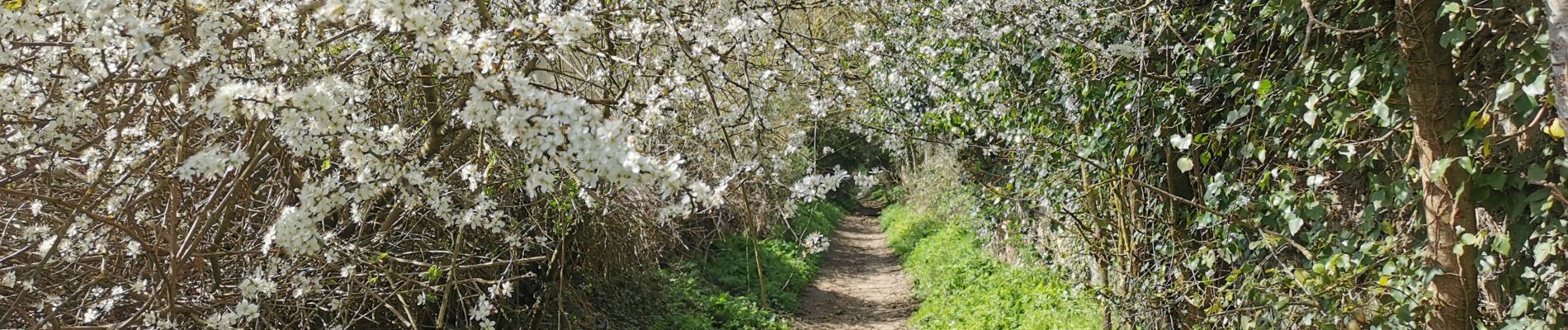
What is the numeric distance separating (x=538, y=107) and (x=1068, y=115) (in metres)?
3.29

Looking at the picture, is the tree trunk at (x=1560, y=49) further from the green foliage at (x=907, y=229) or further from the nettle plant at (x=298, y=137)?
the green foliage at (x=907, y=229)

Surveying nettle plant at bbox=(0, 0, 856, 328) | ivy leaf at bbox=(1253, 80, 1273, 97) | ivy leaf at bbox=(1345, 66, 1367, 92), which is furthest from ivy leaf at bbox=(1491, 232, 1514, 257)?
nettle plant at bbox=(0, 0, 856, 328)

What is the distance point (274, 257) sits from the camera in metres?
2.91

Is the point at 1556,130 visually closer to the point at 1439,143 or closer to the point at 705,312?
→ the point at 1439,143

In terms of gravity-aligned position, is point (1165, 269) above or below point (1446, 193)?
below

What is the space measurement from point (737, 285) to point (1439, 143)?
672cm

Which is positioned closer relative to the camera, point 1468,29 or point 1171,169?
point 1468,29

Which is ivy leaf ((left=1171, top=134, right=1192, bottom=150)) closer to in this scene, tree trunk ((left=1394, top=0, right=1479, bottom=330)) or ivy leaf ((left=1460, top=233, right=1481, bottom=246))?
tree trunk ((left=1394, top=0, right=1479, bottom=330))

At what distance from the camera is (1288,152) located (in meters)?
2.99

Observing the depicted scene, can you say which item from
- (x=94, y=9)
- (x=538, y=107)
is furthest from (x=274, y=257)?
(x=538, y=107)

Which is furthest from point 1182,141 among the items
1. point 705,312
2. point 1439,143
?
point 705,312

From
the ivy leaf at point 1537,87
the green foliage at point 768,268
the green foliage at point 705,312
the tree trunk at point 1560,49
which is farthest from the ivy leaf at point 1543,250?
the green foliage at point 768,268

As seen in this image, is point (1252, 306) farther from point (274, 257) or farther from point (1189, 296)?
point (274, 257)

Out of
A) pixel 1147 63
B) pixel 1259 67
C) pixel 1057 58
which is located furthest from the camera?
pixel 1057 58
